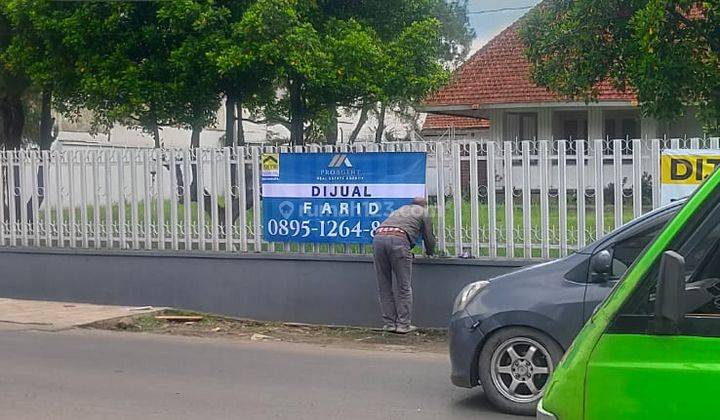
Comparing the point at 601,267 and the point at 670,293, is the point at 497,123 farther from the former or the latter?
the point at 670,293

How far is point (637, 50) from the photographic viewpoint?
11086 millimetres

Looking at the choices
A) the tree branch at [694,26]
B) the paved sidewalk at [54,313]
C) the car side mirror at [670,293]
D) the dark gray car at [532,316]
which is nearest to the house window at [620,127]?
the tree branch at [694,26]

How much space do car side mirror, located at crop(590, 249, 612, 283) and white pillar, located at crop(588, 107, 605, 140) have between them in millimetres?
18141

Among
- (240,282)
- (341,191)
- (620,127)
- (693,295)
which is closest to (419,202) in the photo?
(341,191)

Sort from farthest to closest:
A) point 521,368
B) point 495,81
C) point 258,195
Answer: point 495,81 < point 258,195 < point 521,368

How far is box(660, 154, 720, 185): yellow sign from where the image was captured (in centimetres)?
971

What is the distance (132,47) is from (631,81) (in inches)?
274

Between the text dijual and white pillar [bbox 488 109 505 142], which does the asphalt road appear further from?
white pillar [bbox 488 109 505 142]

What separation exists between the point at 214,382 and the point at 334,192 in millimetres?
3624

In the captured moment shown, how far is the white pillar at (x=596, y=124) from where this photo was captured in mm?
24453

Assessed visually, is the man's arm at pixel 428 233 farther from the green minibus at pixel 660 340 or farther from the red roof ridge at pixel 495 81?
the red roof ridge at pixel 495 81

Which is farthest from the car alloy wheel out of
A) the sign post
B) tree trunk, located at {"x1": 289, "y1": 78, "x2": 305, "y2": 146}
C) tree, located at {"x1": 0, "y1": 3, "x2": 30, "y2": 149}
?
tree, located at {"x1": 0, "y1": 3, "x2": 30, "y2": 149}

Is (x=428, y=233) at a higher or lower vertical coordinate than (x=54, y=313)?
higher

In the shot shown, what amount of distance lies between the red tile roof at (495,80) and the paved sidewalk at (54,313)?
1315 centimetres
